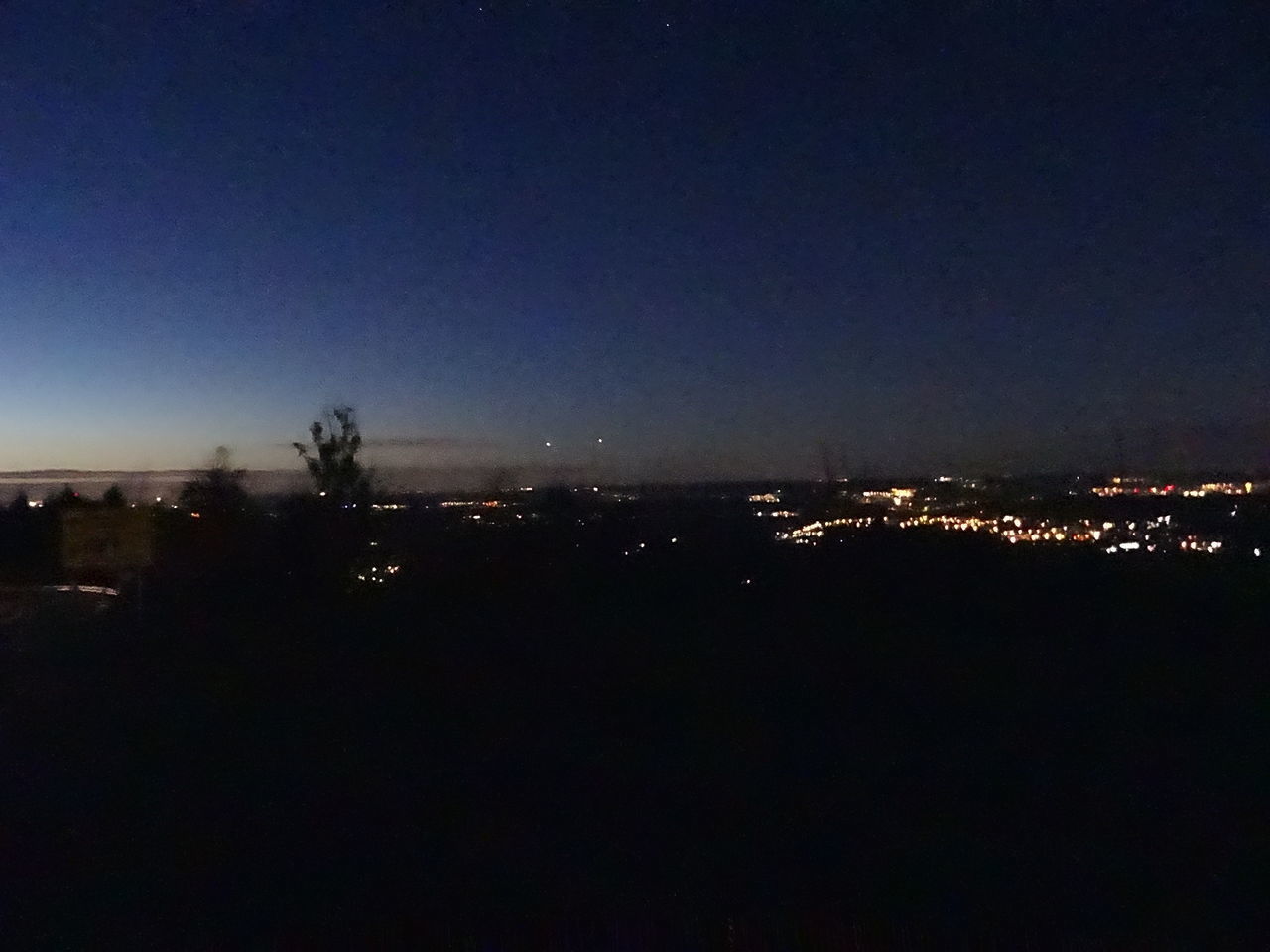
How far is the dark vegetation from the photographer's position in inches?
255

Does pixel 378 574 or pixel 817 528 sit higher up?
pixel 817 528

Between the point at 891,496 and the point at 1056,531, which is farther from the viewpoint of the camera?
the point at 891,496

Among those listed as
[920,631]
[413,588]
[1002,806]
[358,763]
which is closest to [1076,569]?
[920,631]

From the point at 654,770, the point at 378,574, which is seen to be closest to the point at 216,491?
the point at 378,574

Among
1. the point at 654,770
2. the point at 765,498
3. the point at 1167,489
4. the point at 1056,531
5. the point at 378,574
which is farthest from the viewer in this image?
the point at 765,498

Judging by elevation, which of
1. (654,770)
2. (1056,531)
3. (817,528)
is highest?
(817,528)

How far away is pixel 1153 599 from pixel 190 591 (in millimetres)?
12998

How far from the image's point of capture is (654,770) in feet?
29.1

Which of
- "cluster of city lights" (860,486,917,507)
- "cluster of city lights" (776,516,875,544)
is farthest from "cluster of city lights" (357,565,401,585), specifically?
"cluster of city lights" (860,486,917,507)

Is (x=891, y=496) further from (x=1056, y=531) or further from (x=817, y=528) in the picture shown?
(x=817, y=528)

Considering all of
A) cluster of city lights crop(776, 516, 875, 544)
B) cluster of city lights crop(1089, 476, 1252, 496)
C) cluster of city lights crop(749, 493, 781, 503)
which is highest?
cluster of city lights crop(749, 493, 781, 503)

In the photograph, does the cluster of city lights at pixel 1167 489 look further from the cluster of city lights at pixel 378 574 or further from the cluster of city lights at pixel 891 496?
the cluster of city lights at pixel 378 574

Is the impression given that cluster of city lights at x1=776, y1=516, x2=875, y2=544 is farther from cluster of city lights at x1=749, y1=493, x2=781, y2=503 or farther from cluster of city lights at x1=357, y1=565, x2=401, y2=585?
cluster of city lights at x1=357, y1=565, x2=401, y2=585

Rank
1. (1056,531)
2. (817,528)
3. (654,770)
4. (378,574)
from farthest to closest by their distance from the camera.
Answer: (817,528) → (1056,531) → (378,574) → (654,770)
